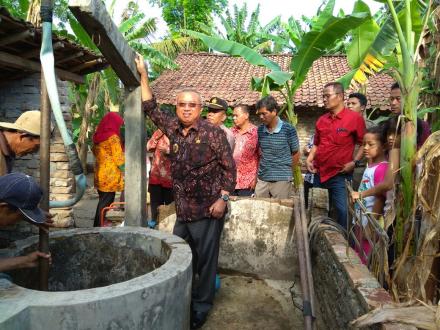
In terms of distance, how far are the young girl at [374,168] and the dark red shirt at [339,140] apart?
2.63 ft

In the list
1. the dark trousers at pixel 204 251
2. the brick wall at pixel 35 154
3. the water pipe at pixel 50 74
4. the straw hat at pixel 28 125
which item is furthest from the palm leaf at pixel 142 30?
the water pipe at pixel 50 74

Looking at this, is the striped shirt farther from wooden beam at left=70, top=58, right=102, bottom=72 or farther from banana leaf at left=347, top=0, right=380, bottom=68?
wooden beam at left=70, top=58, right=102, bottom=72

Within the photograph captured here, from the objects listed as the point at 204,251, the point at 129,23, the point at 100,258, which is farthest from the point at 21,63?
the point at 129,23

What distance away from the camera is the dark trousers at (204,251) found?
312cm

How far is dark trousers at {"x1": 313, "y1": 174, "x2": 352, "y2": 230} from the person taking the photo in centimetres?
417

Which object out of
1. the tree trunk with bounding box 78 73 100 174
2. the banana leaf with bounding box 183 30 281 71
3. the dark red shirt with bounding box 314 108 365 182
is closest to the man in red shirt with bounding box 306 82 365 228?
the dark red shirt with bounding box 314 108 365 182

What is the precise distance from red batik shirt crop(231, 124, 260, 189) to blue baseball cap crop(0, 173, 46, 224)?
9.08 feet

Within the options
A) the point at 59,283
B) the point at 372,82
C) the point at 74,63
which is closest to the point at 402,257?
the point at 59,283

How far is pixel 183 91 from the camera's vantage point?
2.97 m

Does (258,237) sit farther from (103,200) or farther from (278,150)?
(103,200)

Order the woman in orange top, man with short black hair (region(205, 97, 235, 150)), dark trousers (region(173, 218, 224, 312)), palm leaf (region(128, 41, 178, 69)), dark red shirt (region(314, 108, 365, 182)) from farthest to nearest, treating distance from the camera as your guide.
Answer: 1. palm leaf (region(128, 41, 178, 69))
2. the woman in orange top
3. man with short black hair (region(205, 97, 235, 150))
4. dark red shirt (region(314, 108, 365, 182))
5. dark trousers (region(173, 218, 224, 312))

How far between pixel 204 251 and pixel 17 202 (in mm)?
1641

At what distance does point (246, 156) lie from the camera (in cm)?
447

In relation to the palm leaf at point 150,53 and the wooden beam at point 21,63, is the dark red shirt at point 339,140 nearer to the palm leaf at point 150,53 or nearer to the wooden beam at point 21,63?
the wooden beam at point 21,63
